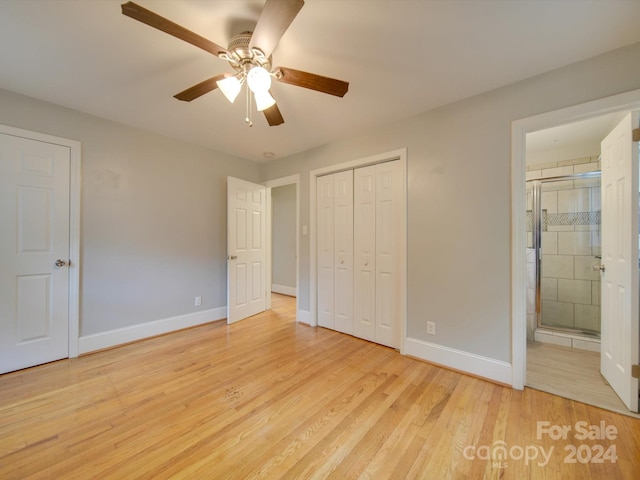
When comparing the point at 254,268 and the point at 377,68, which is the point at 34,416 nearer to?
the point at 254,268

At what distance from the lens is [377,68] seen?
6.05 feet

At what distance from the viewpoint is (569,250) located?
307 cm

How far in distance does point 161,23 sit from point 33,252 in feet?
8.08

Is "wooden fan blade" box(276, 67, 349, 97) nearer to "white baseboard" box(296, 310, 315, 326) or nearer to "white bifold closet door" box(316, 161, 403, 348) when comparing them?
"white bifold closet door" box(316, 161, 403, 348)

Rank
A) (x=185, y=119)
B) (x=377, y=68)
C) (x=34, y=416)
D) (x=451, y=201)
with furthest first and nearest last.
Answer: (x=185, y=119), (x=451, y=201), (x=377, y=68), (x=34, y=416)

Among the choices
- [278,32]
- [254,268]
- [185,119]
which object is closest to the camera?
[278,32]

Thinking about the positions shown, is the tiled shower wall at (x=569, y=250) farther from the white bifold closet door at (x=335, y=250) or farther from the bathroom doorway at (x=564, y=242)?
the white bifold closet door at (x=335, y=250)

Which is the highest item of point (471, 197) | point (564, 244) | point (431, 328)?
point (471, 197)

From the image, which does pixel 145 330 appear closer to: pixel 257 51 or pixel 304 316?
pixel 304 316

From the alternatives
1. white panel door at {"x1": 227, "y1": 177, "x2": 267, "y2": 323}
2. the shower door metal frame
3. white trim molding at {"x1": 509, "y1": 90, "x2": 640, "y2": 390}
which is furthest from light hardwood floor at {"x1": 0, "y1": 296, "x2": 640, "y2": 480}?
the shower door metal frame

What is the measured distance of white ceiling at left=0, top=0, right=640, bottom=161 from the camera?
4.52 feet

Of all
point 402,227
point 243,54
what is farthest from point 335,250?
point 243,54

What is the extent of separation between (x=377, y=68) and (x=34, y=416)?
10.9 ft

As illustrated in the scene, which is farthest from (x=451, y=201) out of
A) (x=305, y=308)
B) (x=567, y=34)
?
(x=305, y=308)
